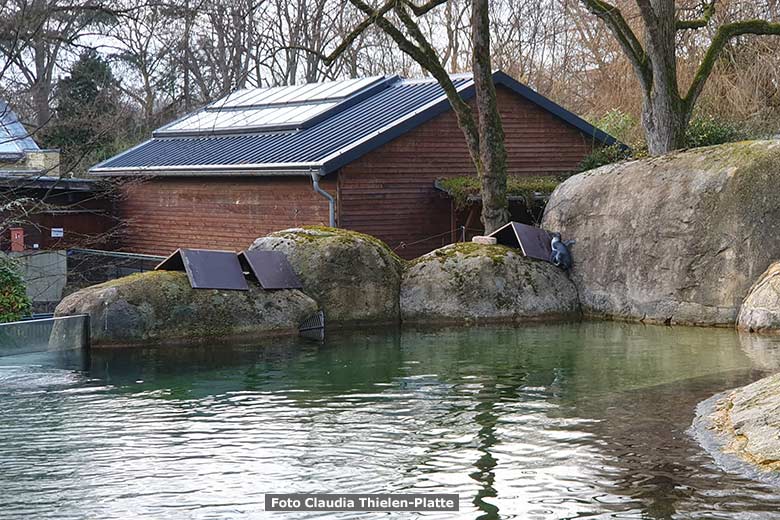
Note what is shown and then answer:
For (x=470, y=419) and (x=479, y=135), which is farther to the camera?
(x=479, y=135)

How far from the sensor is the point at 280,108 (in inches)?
1088

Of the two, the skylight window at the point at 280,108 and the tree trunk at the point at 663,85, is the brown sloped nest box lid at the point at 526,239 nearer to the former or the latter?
the tree trunk at the point at 663,85

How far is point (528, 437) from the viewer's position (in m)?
9.41

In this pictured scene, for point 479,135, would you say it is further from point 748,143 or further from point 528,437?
point 528,437

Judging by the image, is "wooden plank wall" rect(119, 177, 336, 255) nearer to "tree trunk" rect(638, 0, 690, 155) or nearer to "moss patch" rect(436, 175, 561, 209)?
"moss patch" rect(436, 175, 561, 209)

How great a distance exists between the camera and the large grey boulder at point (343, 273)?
17.1 metres

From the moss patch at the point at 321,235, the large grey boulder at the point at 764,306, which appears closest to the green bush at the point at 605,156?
the moss patch at the point at 321,235

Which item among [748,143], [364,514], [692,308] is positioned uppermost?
[748,143]

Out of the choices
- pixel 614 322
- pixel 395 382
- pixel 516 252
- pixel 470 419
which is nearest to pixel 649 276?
pixel 614 322

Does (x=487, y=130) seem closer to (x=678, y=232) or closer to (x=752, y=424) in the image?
(x=678, y=232)

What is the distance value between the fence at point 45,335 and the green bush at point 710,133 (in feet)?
46.0

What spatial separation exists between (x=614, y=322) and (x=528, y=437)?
805 centimetres

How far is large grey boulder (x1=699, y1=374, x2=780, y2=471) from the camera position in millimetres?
8118
